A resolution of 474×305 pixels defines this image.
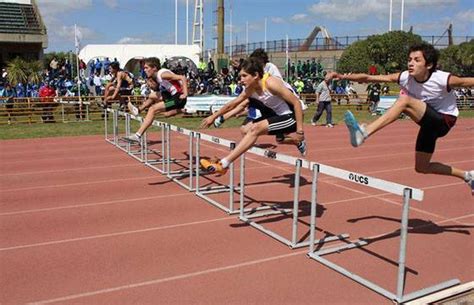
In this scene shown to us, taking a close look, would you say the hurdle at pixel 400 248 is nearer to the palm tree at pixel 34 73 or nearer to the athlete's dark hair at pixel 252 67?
the athlete's dark hair at pixel 252 67

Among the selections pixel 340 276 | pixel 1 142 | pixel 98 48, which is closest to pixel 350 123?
pixel 340 276

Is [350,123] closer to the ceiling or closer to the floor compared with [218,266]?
closer to the ceiling

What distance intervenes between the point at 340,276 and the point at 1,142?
1151 centimetres

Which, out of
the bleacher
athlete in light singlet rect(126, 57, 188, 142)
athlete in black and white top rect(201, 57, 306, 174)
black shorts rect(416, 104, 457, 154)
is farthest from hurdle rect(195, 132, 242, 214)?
the bleacher

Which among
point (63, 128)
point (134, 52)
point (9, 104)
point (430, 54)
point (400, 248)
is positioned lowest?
point (63, 128)

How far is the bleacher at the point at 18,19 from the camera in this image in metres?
32.4

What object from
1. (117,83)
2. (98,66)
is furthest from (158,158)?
(98,66)

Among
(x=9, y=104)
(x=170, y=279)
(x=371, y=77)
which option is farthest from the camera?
(x=9, y=104)

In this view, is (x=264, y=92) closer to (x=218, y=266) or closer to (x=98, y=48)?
(x=218, y=266)

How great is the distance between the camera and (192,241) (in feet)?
16.1

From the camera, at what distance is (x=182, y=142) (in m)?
13.0

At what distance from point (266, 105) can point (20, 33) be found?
102ft

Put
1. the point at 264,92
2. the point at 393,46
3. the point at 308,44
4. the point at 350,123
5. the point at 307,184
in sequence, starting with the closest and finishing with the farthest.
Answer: the point at 350,123, the point at 264,92, the point at 307,184, the point at 393,46, the point at 308,44

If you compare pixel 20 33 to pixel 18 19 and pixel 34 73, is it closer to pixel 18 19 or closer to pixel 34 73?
pixel 18 19
